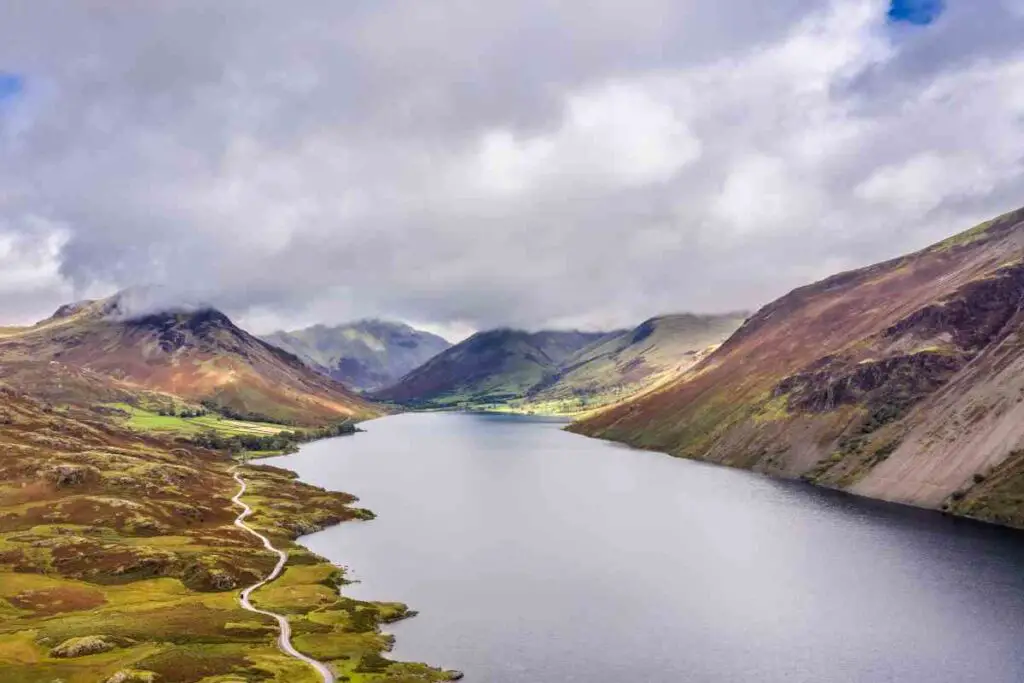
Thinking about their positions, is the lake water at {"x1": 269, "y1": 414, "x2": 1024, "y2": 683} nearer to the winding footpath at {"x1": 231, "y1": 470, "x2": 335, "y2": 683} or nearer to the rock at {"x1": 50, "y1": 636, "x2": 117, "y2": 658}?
the winding footpath at {"x1": 231, "y1": 470, "x2": 335, "y2": 683}

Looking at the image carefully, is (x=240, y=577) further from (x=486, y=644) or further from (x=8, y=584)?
(x=486, y=644)

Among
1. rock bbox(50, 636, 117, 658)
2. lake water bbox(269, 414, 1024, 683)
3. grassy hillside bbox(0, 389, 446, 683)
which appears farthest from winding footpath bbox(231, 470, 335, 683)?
rock bbox(50, 636, 117, 658)

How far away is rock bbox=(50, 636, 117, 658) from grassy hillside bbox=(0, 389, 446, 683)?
135mm

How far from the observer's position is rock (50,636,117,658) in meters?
97.6

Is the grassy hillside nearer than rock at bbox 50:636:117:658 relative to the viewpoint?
Yes

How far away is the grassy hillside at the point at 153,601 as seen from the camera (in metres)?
94.8

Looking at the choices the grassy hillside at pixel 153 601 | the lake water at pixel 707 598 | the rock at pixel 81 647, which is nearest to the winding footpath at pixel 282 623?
the grassy hillside at pixel 153 601

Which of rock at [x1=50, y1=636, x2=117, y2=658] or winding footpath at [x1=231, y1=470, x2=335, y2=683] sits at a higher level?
rock at [x1=50, y1=636, x2=117, y2=658]

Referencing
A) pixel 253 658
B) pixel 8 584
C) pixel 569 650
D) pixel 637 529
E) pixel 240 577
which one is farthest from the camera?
pixel 637 529

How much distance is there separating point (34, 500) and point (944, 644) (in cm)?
20300

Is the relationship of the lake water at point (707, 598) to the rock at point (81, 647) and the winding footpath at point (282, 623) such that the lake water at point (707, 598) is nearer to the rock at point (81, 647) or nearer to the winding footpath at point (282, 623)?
the winding footpath at point (282, 623)

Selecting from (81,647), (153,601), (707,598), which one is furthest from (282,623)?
(707,598)

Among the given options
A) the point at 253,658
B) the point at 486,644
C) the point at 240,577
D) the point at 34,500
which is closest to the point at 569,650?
the point at 486,644

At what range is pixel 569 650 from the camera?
105 metres
